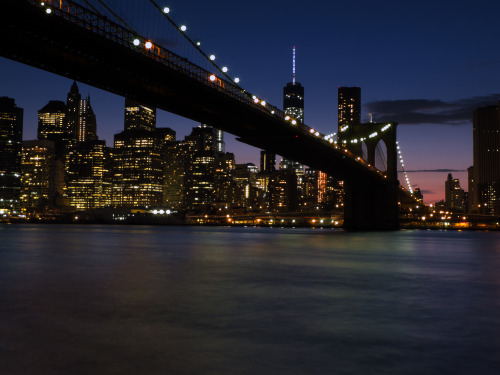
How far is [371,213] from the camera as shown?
3054 inches

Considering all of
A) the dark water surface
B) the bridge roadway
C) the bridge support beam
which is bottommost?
the dark water surface

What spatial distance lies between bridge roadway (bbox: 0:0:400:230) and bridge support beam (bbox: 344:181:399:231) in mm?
7861

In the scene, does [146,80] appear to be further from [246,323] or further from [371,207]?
[371,207]

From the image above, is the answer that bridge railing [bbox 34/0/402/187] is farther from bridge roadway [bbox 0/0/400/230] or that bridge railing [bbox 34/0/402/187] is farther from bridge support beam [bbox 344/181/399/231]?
bridge support beam [bbox 344/181/399/231]

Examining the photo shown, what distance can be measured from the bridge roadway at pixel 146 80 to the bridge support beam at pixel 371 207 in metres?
7.86

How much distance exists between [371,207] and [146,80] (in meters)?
48.6

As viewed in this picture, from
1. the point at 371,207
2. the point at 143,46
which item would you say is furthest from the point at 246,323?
the point at 371,207

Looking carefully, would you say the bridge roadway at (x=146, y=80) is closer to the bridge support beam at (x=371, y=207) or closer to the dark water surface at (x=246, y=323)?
the bridge support beam at (x=371, y=207)

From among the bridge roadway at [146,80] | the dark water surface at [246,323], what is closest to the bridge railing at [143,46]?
the bridge roadway at [146,80]

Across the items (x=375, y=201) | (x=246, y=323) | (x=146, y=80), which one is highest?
(x=146, y=80)

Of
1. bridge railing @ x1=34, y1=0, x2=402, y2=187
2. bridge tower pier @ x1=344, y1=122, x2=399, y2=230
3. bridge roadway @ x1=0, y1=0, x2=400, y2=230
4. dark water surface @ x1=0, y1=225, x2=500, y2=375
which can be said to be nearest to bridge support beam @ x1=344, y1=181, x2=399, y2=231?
bridge tower pier @ x1=344, y1=122, x2=399, y2=230

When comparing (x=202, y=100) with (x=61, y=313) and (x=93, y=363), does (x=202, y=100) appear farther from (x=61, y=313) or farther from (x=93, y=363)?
(x=93, y=363)

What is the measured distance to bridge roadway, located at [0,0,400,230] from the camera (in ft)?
90.6

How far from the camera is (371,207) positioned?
7744 cm
